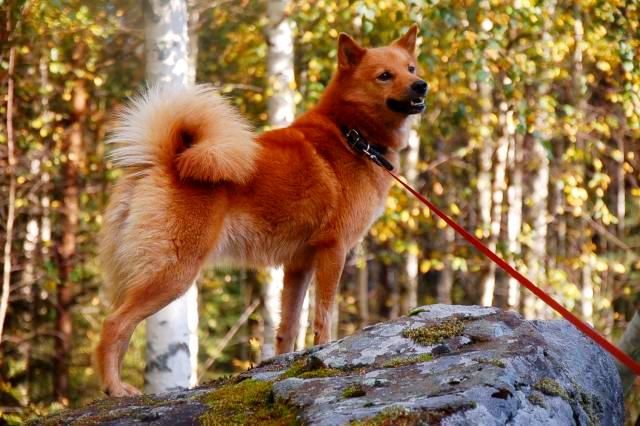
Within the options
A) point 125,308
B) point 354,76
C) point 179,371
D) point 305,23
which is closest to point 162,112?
point 125,308

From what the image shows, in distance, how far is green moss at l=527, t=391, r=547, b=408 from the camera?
134 inches

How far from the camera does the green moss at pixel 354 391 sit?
341cm

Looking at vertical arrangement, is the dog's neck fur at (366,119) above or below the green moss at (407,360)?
above

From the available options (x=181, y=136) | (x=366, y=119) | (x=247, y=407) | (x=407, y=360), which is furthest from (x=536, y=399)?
(x=366, y=119)

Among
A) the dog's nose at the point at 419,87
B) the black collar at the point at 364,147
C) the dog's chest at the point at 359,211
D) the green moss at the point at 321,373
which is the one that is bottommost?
the green moss at the point at 321,373

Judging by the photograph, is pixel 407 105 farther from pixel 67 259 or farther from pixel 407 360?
pixel 67 259

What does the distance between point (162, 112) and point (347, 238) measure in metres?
1.42

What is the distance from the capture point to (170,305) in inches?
306

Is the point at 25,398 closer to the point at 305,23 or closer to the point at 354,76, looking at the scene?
the point at 305,23

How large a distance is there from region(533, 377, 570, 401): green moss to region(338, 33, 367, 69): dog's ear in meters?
3.22

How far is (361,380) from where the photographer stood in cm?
360

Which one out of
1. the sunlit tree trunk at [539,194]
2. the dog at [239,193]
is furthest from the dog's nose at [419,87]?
the sunlit tree trunk at [539,194]

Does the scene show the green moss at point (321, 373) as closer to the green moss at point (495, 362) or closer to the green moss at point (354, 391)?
the green moss at point (354, 391)

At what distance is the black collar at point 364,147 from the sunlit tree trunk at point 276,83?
159 inches
